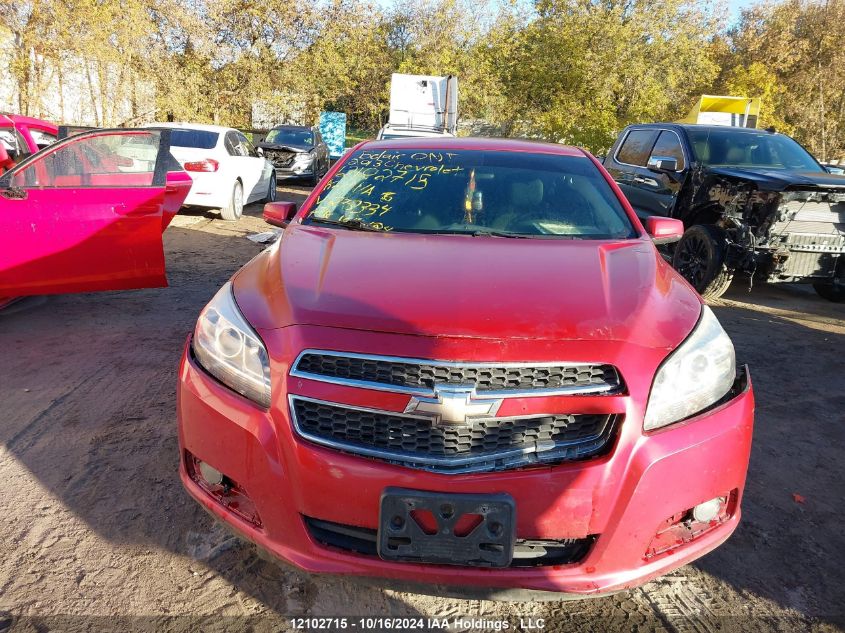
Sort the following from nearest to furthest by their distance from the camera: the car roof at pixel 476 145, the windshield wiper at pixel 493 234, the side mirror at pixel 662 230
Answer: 1. the windshield wiper at pixel 493 234
2. the side mirror at pixel 662 230
3. the car roof at pixel 476 145

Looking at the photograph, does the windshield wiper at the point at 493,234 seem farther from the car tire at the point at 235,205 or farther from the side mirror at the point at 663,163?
the car tire at the point at 235,205

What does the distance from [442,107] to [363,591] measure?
16651 mm

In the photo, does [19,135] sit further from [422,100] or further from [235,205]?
[422,100]

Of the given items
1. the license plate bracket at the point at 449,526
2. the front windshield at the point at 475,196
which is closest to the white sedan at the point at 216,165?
the front windshield at the point at 475,196

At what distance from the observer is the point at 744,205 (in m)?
6.50

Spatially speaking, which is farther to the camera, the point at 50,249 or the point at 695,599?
the point at 50,249

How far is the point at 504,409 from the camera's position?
1.85 meters

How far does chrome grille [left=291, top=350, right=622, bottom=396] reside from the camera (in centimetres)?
186

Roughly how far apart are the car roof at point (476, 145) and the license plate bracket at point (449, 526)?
234cm

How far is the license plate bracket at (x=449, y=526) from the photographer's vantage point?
1.80 meters

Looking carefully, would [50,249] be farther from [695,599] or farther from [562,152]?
[695,599]

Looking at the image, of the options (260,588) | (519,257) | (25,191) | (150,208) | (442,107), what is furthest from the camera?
(442,107)

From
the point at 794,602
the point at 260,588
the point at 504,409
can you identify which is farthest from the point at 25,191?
the point at 794,602

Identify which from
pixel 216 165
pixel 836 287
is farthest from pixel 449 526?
pixel 216 165
